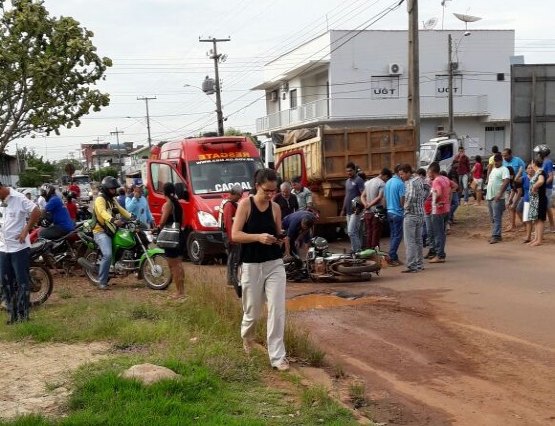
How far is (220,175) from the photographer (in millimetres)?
15273

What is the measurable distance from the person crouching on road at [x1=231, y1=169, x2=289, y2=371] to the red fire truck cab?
7.52m

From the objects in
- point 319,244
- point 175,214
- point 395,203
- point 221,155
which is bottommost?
point 319,244

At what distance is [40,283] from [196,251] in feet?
15.7

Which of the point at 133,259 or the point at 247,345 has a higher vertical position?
the point at 133,259

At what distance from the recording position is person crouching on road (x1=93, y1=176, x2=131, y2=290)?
11195 millimetres

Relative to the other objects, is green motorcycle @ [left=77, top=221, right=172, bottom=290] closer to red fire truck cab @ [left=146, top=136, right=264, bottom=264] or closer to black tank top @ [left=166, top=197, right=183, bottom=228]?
black tank top @ [left=166, top=197, right=183, bottom=228]

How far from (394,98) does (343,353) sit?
3704 cm

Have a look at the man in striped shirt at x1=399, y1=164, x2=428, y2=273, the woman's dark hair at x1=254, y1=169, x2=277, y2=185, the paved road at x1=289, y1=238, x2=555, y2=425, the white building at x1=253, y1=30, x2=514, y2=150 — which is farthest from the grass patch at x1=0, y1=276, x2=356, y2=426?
the white building at x1=253, y1=30, x2=514, y2=150

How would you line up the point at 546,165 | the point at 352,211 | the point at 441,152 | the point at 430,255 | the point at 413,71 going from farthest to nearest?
1. the point at 441,152
2. the point at 413,71
3. the point at 352,211
4. the point at 546,165
5. the point at 430,255

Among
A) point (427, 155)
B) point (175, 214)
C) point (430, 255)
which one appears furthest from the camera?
point (427, 155)

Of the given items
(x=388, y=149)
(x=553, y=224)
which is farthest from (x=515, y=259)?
(x=388, y=149)

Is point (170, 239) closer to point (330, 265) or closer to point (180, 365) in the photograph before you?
point (330, 265)

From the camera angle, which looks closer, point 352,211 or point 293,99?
point 352,211

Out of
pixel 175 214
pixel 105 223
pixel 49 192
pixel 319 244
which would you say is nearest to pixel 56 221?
pixel 49 192
